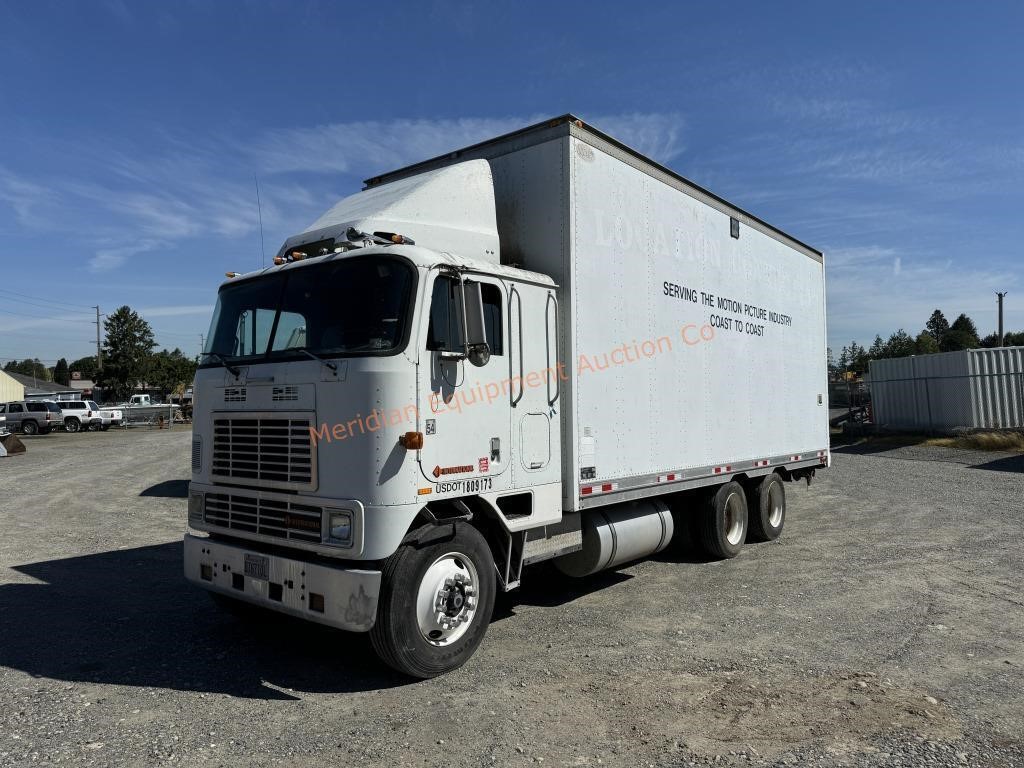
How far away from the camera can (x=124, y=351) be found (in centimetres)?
6569

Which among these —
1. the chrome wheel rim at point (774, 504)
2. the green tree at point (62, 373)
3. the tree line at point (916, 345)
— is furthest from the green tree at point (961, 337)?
the green tree at point (62, 373)

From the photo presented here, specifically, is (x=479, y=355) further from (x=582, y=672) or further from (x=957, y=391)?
(x=957, y=391)

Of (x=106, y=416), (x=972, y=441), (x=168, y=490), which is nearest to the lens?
(x=168, y=490)

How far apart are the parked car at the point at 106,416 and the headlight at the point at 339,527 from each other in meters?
43.2

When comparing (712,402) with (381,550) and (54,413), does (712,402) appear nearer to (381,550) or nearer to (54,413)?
(381,550)

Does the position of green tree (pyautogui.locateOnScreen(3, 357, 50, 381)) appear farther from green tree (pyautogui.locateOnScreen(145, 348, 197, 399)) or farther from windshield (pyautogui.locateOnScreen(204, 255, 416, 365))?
windshield (pyautogui.locateOnScreen(204, 255, 416, 365))

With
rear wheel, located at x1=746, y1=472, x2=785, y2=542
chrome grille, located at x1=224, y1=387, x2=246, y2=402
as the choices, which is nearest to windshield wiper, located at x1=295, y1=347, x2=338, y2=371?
chrome grille, located at x1=224, y1=387, x2=246, y2=402

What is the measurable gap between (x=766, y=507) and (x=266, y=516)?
22.7 ft

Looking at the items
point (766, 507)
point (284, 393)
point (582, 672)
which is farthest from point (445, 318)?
point (766, 507)

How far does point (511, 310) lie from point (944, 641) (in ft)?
14.3

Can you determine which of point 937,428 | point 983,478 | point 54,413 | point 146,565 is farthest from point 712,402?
point 54,413

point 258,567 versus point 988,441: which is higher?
point 258,567

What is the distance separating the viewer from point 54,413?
3941cm

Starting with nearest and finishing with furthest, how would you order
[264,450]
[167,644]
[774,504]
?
1. [264,450]
2. [167,644]
3. [774,504]
